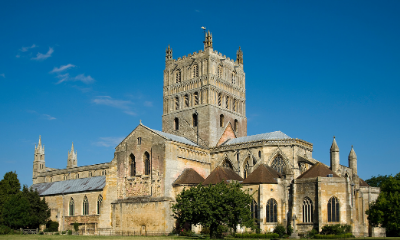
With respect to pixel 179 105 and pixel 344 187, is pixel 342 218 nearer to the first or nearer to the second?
pixel 344 187

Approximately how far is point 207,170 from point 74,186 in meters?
22.8

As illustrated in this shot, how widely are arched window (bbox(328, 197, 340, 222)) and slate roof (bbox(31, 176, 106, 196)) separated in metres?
33.3

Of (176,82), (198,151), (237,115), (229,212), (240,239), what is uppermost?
(176,82)

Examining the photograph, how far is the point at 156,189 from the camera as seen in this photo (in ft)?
195

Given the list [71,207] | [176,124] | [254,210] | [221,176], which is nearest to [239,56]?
[176,124]

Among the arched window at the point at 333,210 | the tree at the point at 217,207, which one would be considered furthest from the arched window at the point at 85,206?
the arched window at the point at 333,210

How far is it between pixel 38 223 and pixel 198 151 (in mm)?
24731

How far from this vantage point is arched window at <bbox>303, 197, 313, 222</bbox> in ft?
171

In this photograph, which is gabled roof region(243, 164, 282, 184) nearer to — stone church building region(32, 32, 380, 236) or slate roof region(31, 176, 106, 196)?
stone church building region(32, 32, 380, 236)

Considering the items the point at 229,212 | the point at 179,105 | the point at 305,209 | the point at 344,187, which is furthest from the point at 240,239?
the point at 179,105

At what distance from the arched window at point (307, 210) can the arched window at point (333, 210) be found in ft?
6.73

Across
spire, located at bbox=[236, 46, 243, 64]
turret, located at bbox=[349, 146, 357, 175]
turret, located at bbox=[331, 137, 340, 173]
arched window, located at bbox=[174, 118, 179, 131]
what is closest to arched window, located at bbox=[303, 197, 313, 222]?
turret, located at bbox=[331, 137, 340, 173]

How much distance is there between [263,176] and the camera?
181ft

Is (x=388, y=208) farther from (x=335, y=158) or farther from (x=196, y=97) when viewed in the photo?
(x=196, y=97)
